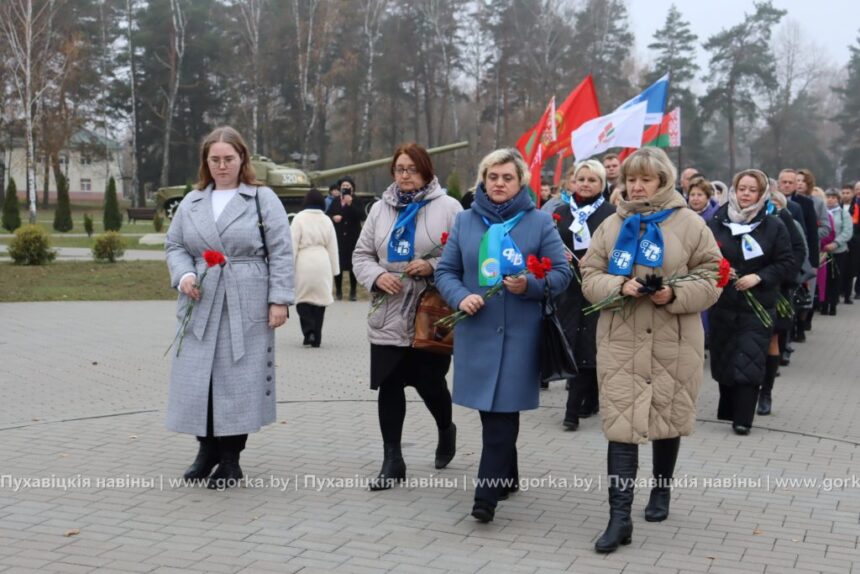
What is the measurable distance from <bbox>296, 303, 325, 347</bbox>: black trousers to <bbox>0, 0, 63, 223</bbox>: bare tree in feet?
108

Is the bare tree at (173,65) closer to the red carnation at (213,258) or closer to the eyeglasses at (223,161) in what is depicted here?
the eyeglasses at (223,161)

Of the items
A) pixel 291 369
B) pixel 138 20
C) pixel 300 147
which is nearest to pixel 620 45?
pixel 300 147

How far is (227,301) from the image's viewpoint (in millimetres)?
5688

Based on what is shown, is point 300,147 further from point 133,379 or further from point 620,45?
point 133,379

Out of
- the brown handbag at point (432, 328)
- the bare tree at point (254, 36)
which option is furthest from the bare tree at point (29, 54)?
the brown handbag at point (432, 328)

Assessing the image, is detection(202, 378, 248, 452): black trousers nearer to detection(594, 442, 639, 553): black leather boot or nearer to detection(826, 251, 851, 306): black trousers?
detection(594, 442, 639, 553): black leather boot

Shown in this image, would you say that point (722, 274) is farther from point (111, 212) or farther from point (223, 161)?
point (111, 212)

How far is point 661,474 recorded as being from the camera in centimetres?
532

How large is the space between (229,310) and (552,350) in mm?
1734

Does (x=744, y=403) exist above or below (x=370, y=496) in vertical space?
above

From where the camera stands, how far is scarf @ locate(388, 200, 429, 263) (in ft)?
18.8

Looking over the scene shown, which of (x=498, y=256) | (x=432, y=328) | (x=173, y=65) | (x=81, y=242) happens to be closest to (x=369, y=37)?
(x=173, y=65)

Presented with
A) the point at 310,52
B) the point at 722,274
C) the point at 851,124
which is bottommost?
the point at 722,274

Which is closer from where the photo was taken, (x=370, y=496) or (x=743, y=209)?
Answer: (x=370, y=496)
